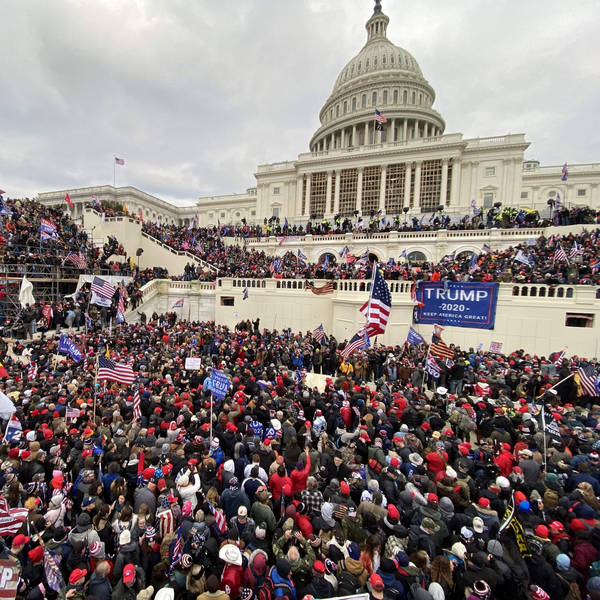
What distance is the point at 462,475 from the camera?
18.8 ft

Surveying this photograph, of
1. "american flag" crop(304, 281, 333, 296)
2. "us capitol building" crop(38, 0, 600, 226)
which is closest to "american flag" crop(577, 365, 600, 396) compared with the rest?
"american flag" crop(304, 281, 333, 296)

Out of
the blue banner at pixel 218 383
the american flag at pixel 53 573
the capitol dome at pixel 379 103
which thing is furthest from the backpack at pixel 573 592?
the capitol dome at pixel 379 103

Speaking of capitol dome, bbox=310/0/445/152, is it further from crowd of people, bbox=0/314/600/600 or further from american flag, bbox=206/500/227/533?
american flag, bbox=206/500/227/533

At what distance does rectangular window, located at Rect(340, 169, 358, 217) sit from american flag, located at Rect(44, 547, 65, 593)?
4568 centimetres

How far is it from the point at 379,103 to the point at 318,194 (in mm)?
28136

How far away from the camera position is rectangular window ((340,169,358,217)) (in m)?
45.8

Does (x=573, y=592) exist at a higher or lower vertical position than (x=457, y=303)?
lower

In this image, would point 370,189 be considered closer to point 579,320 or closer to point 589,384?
point 579,320

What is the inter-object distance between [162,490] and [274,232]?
34387mm

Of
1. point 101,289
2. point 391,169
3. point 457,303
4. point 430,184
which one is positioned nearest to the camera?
point 101,289

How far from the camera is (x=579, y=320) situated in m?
15.6

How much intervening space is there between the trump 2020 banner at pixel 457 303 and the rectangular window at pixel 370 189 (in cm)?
2928

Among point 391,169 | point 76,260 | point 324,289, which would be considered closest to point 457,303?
point 324,289

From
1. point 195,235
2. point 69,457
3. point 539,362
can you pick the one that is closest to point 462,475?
point 69,457
